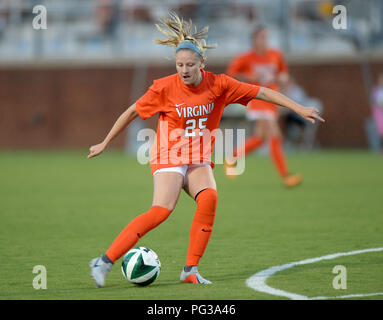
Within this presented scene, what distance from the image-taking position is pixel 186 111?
5.63 metres

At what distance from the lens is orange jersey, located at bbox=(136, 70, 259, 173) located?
562 centimetres

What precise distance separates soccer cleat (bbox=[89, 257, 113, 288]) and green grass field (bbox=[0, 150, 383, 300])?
0.08 m

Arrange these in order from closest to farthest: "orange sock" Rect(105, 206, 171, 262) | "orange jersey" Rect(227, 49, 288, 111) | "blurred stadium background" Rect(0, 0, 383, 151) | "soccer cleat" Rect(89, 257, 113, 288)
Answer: "soccer cleat" Rect(89, 257, 113, 288)
"orange sock" Rect(105, 206, 171, 262)
"orange jersey" Rect(227, 49, 288, 111)
"blurred stadium background" Rect(0, 0, 383, 151)

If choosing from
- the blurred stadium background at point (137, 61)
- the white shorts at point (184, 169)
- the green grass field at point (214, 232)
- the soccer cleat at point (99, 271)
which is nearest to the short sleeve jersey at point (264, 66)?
the green grass field at point (214, 232)

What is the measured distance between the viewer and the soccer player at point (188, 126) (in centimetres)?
550

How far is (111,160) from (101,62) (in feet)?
15.0

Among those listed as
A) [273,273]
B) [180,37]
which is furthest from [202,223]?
[180,37]

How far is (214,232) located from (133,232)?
2.80 metres

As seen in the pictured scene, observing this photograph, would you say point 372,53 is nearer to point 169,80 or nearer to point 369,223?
point 369,223

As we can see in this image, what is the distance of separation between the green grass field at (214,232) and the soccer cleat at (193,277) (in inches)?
2.8

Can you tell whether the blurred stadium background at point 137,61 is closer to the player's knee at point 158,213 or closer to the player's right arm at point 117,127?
the player's right arm at point 117,127

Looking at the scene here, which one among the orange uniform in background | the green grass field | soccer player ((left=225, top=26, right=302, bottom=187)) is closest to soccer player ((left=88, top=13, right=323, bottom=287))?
the green grass field

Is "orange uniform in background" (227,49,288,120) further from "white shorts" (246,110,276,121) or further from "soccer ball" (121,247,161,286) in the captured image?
"soccer ball" (121,247,161,286)

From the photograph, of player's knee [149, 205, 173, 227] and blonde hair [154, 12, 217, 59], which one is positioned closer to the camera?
player's knee [149, 205, 173, 227]
